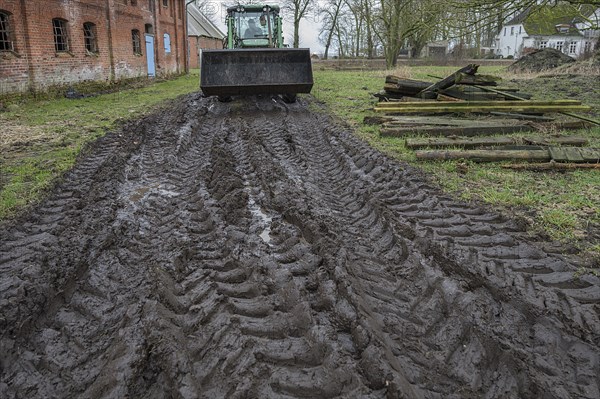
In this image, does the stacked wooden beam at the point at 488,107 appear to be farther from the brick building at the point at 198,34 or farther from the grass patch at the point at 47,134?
the brick building at the point at 198,34

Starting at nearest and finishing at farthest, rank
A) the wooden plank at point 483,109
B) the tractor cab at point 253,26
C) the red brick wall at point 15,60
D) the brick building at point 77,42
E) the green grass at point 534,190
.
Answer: the green grass at point 534,190
the wooden plank at point 483,109
the red brick wall at point 15,60
the brick building at point 77,42
the tractor cab at point 253,26

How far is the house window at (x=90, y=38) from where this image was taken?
56.5 feet

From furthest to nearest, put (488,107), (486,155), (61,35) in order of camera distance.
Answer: (61,35) → (488,107) → (486,155)

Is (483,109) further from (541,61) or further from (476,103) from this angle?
(541,61)

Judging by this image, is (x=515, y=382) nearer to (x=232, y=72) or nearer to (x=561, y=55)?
(x=232, y=72)

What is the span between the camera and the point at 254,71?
11.4 metres

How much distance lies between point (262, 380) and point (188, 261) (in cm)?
167

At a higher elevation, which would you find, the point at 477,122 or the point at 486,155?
the point at 477,122

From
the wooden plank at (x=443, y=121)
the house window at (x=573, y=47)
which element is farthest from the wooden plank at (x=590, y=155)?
the house window at (x=573, y=47)

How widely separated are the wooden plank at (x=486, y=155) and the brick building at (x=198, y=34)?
39.1 m

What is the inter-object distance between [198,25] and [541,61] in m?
34.1

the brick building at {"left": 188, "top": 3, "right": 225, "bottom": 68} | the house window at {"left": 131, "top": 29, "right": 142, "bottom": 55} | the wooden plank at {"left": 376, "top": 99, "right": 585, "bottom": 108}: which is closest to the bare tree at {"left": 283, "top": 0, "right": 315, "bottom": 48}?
the brick building at {"left": 188, "top": 3, "right": 225, "bottom": 68}

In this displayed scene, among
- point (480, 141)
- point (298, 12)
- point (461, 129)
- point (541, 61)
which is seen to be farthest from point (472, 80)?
point (298, 12)

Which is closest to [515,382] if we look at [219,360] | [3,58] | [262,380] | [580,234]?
[262,380]
